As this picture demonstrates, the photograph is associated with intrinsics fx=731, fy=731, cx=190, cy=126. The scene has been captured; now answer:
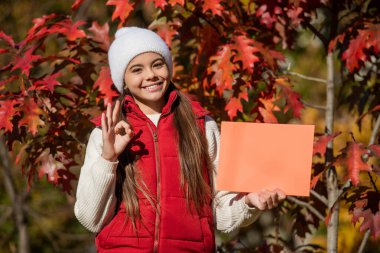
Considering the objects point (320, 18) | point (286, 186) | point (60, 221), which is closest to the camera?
point (286, 186)

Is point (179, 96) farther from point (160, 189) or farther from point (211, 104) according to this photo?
point (211, 104)

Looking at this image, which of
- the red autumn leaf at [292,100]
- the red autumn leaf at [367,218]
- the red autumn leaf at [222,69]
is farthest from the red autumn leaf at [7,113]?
the red autumn leaf at [367,218]

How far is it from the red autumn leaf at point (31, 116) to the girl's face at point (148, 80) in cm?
51

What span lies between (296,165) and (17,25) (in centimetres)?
566

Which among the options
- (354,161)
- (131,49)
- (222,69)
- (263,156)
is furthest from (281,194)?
(222,69)

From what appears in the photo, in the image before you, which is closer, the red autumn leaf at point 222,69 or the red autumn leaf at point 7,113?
the red autumn leaf at point 7,113

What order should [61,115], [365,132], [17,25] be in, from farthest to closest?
[17,25]
[365,132]
[61,115]

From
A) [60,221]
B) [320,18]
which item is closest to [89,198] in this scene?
[320,18]

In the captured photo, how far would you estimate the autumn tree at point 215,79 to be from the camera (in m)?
3.24

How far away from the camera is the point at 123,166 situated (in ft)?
8.91

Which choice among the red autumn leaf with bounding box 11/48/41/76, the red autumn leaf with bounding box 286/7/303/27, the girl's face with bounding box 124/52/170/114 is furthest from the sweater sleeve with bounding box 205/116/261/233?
the red autumn leaf with bounding box 286/7/303/27

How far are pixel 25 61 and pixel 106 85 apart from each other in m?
0.39

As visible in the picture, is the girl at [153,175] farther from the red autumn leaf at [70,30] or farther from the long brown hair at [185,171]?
the red autumn leaf at [70,30]

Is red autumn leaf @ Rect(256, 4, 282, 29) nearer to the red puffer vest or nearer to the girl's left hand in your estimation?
the red puffer vest
